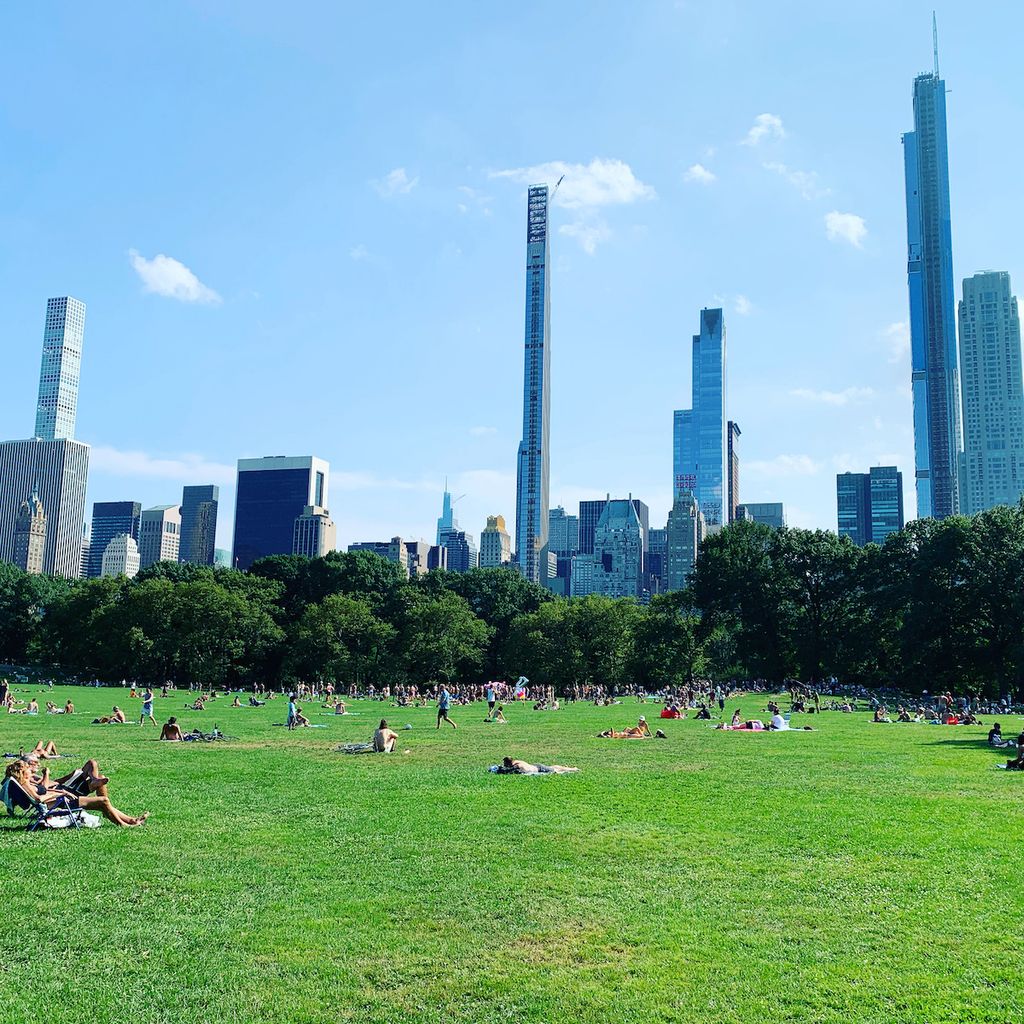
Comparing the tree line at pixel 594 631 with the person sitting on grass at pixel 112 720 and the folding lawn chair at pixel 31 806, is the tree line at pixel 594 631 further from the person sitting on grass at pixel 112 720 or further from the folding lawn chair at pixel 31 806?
the folding lawn chair at pixel 31 806

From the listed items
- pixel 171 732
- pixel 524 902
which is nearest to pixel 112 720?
pixel 171 732

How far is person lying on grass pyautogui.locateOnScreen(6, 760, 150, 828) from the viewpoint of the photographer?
13922mm

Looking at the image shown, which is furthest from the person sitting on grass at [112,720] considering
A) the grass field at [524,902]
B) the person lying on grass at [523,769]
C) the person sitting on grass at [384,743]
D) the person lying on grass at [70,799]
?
the person lying on grass at [523,769]

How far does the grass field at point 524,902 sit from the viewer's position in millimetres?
7398

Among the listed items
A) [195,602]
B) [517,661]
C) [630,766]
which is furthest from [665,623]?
[630,766]

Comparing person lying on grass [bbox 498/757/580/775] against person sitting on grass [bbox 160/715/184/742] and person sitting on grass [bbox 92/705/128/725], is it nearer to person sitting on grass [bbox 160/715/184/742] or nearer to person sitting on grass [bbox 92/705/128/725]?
person sitting on grass [bbox 160/715/184/742]

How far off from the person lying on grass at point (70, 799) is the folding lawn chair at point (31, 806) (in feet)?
0.20

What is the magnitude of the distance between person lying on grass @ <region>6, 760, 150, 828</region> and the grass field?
0.78 ft

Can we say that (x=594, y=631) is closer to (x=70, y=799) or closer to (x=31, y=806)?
(x=70, y=799)

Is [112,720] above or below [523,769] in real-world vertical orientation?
below

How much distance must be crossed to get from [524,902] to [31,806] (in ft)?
29.6

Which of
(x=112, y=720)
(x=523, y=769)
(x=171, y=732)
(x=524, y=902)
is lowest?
(x=112, y=720)

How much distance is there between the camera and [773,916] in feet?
30.4

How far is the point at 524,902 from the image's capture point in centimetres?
977
